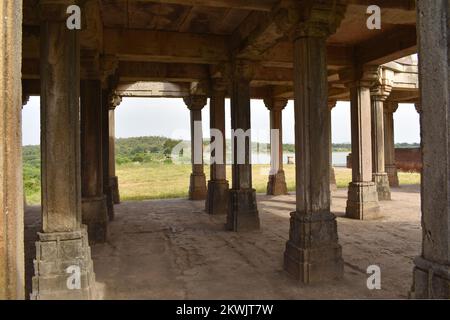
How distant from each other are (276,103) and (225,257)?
10.1m

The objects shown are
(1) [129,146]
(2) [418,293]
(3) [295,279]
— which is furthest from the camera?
(1) [129,146]

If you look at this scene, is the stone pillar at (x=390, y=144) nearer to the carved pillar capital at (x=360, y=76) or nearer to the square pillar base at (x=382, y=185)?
the square pillar base at (x=382, y=185)

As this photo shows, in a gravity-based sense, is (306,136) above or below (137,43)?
below

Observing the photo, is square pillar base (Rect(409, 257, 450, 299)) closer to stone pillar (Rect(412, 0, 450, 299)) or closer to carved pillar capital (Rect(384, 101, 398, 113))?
stone pillar (Rect(412, 0, 450, 299))

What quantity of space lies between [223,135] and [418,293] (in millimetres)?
9147

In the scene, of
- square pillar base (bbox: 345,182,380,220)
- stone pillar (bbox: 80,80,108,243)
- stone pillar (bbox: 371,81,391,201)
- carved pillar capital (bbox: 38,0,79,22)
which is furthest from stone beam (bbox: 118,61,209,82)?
stone pillar (bbox: 371,81,391,201)

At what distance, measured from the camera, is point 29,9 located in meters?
6.04

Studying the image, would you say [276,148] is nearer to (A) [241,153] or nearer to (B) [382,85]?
(B) [382,85]

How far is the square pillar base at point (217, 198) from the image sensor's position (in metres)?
10.9

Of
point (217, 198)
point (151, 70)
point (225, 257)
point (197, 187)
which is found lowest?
point (225, 257)

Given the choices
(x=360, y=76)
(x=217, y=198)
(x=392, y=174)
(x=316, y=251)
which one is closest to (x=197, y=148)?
(x=217, y=198)

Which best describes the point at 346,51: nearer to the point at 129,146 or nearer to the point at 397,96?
the point at 397,96

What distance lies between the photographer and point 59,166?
4.43 meters
